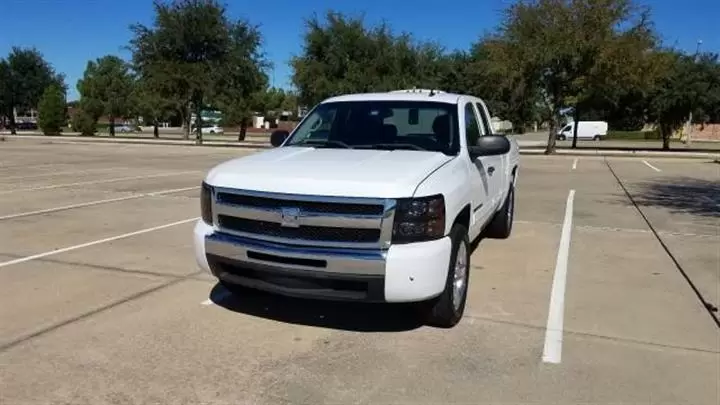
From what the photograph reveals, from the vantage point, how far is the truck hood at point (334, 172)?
4.39 m

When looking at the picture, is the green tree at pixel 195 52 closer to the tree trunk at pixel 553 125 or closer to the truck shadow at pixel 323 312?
the tree trunk at pixel 553 125

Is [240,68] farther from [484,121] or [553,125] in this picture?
[484,121]

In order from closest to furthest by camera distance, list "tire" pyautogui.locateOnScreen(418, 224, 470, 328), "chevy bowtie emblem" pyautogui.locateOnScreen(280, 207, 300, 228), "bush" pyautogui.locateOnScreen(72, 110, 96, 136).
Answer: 1. "chevy bowtie emblem" pyautogui.locateOnScreen(280, 207, 300, 228)
2. "tire" pyautogui.locateOnScreen(418, 224, 470, 328)
3. "bush" pyautogui.locateOnScreen(72, 110, 96, 136)

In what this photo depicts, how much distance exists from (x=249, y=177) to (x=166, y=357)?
4.48 feet

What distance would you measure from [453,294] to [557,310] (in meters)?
1.16

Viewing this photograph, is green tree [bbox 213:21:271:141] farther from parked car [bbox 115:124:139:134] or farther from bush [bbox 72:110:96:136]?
parked car [bbox 115:124:139:134]

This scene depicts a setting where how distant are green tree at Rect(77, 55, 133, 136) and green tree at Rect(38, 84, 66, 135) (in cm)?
386

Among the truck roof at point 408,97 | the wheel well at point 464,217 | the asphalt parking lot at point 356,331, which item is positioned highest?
the truck roof at point 408,97

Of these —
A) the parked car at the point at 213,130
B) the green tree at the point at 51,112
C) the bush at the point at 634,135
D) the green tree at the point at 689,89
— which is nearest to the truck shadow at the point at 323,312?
the green tree at the point at 689,89

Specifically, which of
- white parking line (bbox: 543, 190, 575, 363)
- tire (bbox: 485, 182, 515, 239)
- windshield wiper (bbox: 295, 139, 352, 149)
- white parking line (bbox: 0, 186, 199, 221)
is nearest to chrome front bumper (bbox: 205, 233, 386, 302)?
white parking line (bbox: 543, 190, 575, 363)

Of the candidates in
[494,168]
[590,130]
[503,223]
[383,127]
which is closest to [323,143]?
[383,127]

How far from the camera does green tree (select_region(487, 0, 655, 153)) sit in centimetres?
2642

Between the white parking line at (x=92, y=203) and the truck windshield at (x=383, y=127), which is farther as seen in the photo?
the white parking line at (x=92, y=203)

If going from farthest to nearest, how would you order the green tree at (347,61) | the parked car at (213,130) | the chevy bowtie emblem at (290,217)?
the parked car at (213,130) → the green tree at (347,61) → the chevy bowtie emblem at (290,217)
